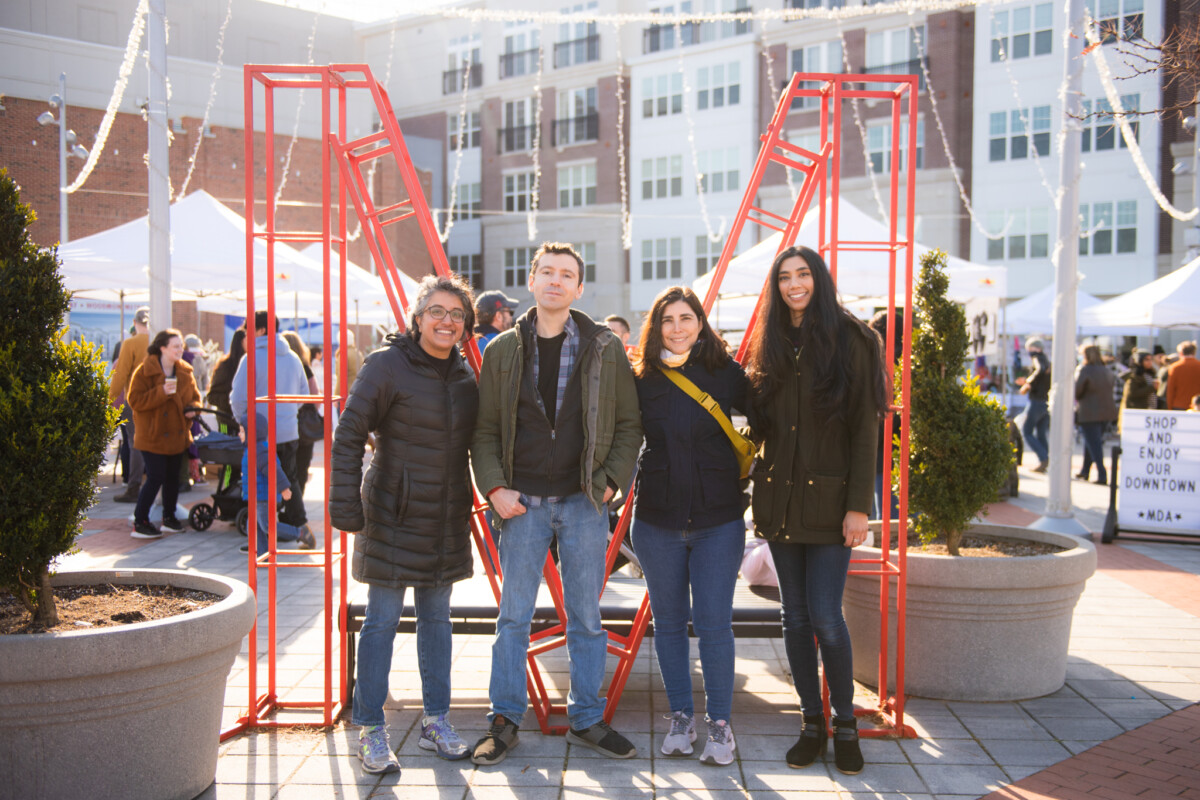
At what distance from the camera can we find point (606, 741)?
3812 millimetres

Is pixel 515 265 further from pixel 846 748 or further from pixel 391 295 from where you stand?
pixel 846 748

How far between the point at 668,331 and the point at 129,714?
2310 mm

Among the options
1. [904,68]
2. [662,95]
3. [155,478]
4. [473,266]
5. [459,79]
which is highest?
[459,79]

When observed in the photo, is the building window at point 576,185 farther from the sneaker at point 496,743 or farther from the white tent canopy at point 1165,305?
the sneaker at point 496,743

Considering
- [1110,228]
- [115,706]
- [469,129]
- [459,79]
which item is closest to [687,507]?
[115,706]

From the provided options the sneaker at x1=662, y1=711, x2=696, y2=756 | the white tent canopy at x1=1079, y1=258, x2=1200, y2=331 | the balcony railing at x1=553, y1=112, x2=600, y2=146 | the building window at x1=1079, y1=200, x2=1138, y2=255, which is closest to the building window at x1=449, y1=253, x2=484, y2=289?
the balcony railing at x1=553, y1=112, x2=600, y2=146

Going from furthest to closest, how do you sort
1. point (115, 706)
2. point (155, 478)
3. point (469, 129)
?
point (469, 129) → point (155, 478) → point (115, 706)

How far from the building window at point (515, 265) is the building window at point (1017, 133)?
16950 mm

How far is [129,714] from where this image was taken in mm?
3100

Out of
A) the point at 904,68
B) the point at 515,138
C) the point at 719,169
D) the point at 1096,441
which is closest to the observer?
the point at 1096,441

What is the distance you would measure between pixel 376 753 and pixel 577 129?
112 ft

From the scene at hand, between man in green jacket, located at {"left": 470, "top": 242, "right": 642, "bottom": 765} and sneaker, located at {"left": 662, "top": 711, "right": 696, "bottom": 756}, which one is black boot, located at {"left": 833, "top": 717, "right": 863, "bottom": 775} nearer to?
sneaker, located at {"left": 662, "top": 711, "right": 696, "bottom": 756}

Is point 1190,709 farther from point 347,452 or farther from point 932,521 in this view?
point 347,452

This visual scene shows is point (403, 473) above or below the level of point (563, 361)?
below
